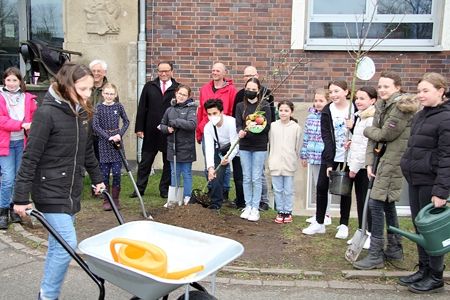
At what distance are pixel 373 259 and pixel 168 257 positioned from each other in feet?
8.11

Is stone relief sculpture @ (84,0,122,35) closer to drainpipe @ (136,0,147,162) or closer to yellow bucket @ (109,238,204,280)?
drainpipe @ (136,0,147,162)

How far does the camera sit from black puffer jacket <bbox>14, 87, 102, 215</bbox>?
3.53 m

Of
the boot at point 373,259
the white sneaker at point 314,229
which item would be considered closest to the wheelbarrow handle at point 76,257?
the boot at point 373,259

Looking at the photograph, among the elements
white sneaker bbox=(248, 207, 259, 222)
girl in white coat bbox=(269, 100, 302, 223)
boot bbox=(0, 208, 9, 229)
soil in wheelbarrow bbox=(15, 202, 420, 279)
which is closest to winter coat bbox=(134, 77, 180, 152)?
soil in wheelbarrow bbox=(15, 202, 420, 279)

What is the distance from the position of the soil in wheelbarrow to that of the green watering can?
2.80 ft

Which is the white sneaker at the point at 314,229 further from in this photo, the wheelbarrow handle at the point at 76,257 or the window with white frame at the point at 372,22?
the window with white frame at the point at 372,22

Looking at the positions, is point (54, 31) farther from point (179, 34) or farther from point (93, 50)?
point (179, 34)

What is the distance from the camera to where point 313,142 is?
6371mm

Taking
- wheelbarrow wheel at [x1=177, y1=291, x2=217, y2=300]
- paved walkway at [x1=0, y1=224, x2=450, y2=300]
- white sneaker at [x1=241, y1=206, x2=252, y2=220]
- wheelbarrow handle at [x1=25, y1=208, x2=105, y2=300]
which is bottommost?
paved walkway at [x1=0, y1=224, x2=450, y2=300]

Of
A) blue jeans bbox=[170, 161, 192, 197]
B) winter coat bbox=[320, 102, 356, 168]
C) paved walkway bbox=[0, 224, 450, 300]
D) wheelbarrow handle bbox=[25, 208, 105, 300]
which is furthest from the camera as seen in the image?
blue jeans bbox=[170, 161, 192, 197]

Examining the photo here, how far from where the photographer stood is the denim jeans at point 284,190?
645 centimetres

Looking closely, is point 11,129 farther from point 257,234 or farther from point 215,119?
point 257,234

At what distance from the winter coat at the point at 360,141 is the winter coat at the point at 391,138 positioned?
428 millimetres

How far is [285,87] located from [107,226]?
4287 millimetres
